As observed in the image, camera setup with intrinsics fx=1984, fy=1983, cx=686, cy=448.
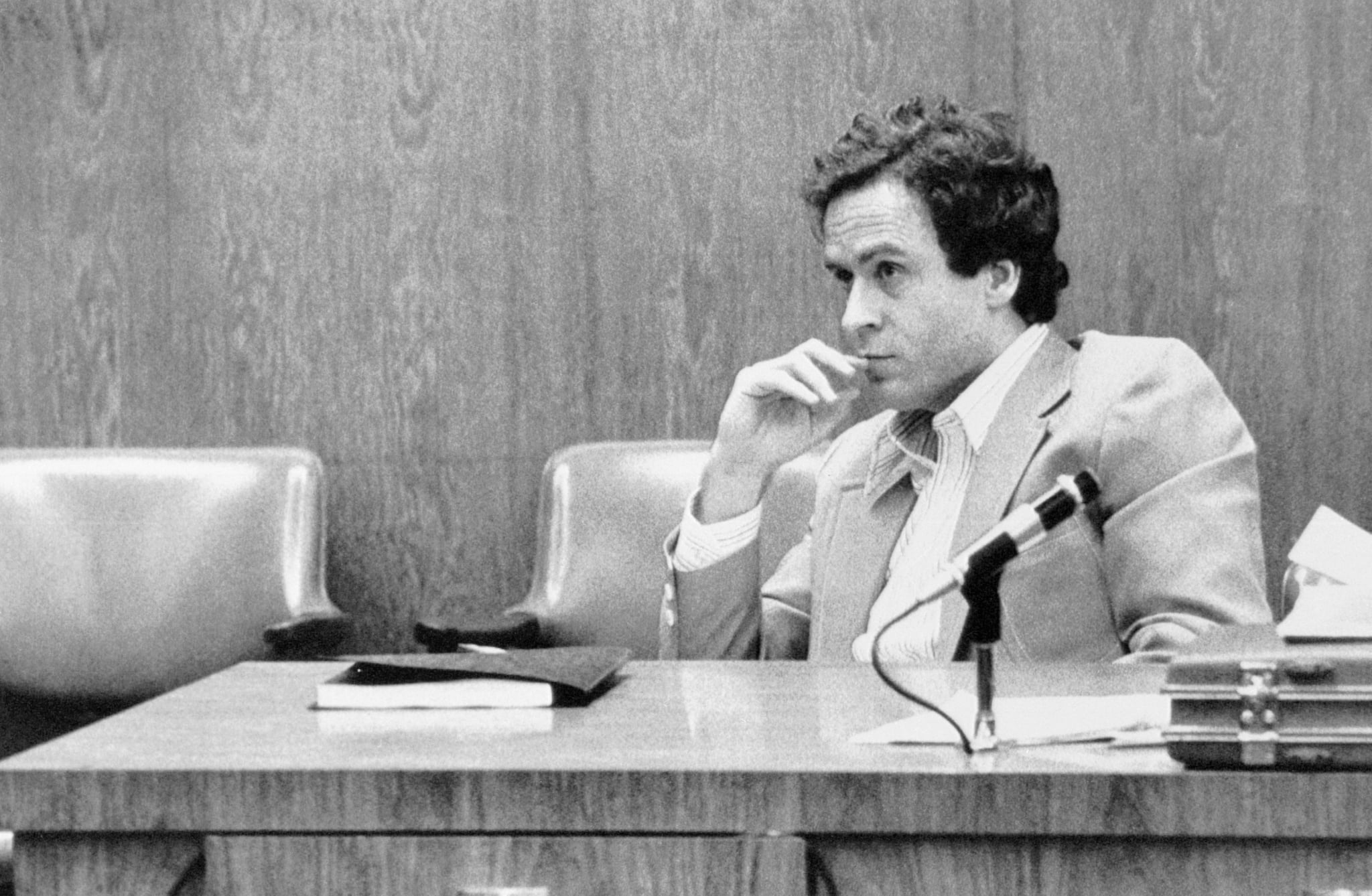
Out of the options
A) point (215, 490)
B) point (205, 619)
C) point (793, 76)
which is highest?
point (793, 76)

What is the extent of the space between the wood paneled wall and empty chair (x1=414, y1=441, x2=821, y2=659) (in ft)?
0.78

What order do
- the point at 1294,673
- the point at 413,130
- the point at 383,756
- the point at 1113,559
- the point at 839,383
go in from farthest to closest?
the point at 413,130 → the point at 839,383 → the point at 1113,559 → the point at 383,756 → the point at 1294,673

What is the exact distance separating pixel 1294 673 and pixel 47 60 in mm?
3228

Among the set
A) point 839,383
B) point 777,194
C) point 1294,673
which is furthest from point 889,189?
point 1294,673

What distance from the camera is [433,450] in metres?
3.99

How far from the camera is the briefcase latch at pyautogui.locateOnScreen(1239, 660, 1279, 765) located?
4.70 feet

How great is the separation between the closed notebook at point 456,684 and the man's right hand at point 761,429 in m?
0.69

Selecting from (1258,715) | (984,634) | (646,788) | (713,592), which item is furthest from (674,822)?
(713,592)

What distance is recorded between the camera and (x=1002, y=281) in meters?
2.81

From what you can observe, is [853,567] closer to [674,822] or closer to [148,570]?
[674,822]

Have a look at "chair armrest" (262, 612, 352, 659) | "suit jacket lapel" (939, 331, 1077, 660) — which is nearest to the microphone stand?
"suit jacket lapel" (939, 331, 1077, 660)

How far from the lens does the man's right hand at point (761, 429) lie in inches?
102

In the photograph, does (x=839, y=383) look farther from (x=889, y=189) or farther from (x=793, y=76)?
(x=793, y=76)

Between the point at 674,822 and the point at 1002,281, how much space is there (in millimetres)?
1515
